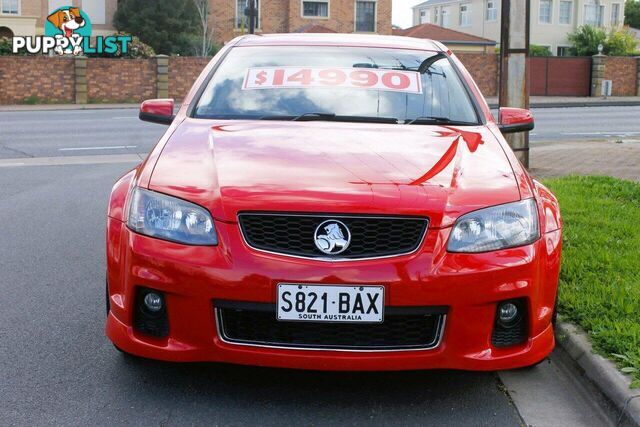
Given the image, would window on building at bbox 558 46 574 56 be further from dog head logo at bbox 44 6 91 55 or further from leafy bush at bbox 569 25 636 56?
dog head logo at bbox 44 6 91 55

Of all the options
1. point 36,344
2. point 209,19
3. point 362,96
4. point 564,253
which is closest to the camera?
point 36,344

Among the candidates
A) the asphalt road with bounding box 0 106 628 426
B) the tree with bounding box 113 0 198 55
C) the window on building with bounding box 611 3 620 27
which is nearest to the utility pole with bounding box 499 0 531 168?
the asphalt road with bounding box 0 106 628 426

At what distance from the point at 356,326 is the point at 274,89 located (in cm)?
182

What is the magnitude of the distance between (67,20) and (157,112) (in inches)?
1747

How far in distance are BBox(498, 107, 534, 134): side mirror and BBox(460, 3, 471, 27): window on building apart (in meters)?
64.6

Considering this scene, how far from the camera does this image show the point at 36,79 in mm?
33531

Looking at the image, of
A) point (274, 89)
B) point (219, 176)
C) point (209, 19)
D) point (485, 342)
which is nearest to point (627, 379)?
point (485, 342)

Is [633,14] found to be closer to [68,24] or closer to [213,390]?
[68,24]

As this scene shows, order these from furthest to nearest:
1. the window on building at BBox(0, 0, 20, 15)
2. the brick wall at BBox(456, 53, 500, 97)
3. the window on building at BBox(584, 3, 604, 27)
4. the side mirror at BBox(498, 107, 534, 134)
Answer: the window on building at BBox(584, 3, 604, 27)
the window on building at BBox(0, 0, 20, 15)
the brick wall at BBox(456, 53, 500, 97)
the side mirror at BBox(498, 107, 534, 134)

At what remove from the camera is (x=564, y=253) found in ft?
18.5

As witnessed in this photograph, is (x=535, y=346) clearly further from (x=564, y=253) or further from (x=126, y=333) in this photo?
(x=564, y=253)

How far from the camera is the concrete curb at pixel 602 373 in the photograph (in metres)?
3.36

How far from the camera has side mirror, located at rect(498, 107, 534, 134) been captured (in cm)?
486

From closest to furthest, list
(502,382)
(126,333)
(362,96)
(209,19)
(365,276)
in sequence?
1. (365,276)
2. (126,333)
3. (502,382)
4. (362,96)
5. (209,19)
